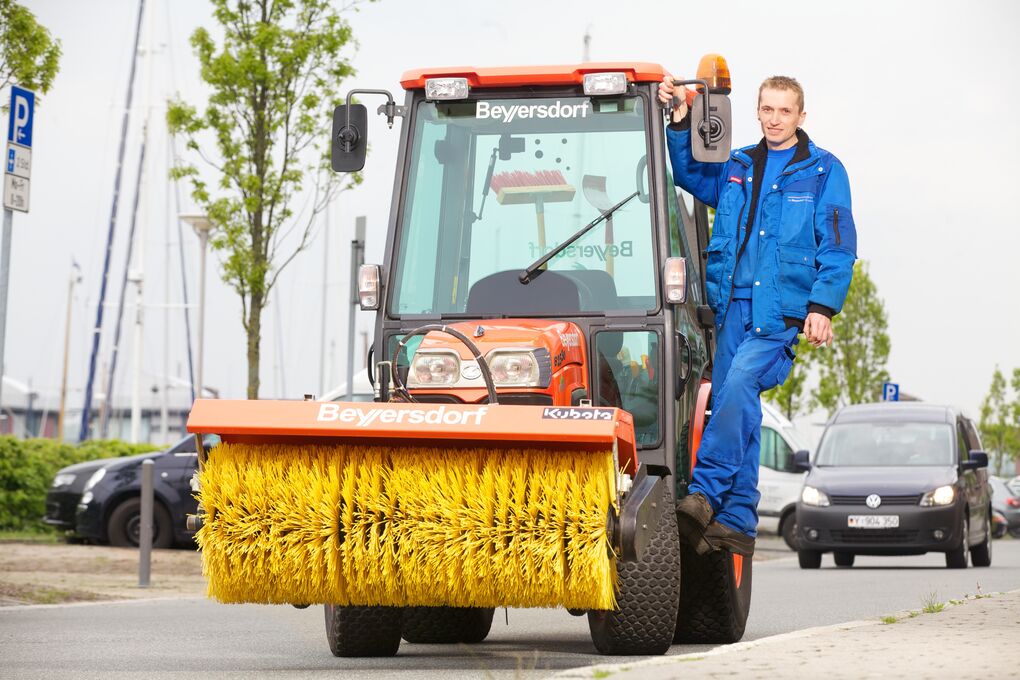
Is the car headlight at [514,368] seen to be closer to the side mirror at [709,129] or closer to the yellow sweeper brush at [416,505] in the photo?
the yellow sweeper brush at [416,505]

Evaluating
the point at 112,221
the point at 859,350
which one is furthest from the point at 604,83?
the point at 859,350

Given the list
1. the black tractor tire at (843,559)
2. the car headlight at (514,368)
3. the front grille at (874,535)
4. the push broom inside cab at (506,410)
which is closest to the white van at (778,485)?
the black tractor tire at (843,559)

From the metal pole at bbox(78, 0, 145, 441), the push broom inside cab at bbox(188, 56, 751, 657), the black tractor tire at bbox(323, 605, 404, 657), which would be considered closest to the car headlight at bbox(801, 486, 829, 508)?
the push broom inside cab at bbox(188, 56, 751, 657)

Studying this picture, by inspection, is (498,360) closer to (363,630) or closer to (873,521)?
(363,630)

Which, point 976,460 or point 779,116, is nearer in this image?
point 779,116

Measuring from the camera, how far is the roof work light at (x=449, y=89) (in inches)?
358

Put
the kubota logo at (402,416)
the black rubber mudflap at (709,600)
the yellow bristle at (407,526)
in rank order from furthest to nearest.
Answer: the black rubber mudflap at (709,600) < the kubota logo at (402,416) < the yellow bristle at (407,526)

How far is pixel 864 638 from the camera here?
773cm

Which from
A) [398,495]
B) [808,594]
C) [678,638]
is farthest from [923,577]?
[398,495]

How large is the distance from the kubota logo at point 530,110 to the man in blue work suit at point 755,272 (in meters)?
0.44

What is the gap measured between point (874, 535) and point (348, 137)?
12.7m

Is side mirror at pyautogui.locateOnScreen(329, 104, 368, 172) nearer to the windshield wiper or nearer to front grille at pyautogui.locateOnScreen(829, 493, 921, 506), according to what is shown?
the windshield wiper

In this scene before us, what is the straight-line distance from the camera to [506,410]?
292 inches

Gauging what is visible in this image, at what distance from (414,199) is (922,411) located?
13.9m
